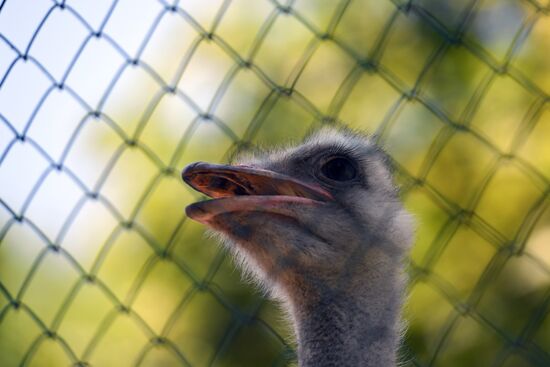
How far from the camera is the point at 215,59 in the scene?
416 cm

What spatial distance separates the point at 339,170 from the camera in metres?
2.85

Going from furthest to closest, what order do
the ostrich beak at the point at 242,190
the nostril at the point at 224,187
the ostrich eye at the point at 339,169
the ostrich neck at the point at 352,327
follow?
the ostrich eye at the point at 339,169
the ostrich neck at the point at 352,327
the nostril at the point at 224,187
the ostrich beak at the point at 242,190

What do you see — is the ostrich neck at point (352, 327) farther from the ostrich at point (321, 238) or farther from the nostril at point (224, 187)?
the nostril at point (224, 187)

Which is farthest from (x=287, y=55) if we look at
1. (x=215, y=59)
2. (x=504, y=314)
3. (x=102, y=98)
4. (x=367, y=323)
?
(x=367, y=323)

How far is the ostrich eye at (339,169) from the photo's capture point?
2808 millimetres

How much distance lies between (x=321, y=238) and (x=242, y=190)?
225mm

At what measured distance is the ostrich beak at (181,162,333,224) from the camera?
7.95 ft

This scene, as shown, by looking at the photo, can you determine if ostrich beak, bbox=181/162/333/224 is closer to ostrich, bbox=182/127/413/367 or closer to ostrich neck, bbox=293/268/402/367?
ostrich, bbox=182/127/413/367

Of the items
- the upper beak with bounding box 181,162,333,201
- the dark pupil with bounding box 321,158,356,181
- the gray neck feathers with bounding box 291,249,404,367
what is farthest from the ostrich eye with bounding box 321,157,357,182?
the gray neck feathers with bounding box 291,249,404,367

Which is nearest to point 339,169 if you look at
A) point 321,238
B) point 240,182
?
point 321,238

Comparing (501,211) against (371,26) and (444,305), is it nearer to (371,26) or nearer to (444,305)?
(444,305)

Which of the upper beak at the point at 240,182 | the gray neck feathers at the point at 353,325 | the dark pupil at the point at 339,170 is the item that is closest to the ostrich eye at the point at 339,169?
the dark pupil at the point at 339,170

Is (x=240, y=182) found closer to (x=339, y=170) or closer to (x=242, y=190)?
(x=242, y=190)

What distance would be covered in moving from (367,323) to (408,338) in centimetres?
184
